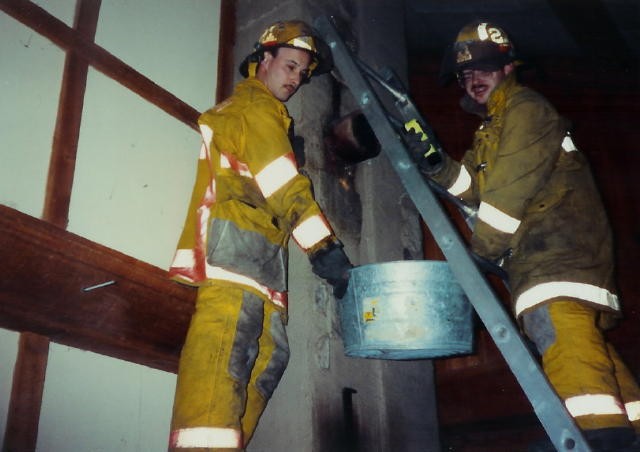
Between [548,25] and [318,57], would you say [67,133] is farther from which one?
[548,25]

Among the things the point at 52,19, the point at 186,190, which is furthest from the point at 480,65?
the point at 52,19

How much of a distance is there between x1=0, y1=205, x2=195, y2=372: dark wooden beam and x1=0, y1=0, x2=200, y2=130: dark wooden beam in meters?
0.90

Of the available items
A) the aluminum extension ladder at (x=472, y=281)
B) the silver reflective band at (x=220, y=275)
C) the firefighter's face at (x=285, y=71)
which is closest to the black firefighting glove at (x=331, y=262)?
the silver reflective band at (x=220, y=275)

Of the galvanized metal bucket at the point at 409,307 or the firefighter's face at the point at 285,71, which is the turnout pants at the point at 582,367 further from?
the firefighter's face at the point at 285,71

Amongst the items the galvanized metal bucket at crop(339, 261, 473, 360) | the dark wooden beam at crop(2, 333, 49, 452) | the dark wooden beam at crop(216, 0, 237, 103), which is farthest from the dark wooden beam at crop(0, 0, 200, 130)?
the galvanized metal bucket at crop(339, 261, 473, 360)

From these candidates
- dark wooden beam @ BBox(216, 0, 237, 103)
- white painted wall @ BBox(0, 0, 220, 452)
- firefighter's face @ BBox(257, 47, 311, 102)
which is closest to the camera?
white painted wall @ BBox(0, 0, 220, 452)

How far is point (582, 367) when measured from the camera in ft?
6.81

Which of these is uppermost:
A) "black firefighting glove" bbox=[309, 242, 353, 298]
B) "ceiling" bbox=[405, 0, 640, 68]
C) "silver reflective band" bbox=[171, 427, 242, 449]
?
"ceiling" bbox=[405, 0, 640, 68]

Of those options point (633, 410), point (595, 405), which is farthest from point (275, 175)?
point (633, 410)

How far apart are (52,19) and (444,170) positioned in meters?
2.12

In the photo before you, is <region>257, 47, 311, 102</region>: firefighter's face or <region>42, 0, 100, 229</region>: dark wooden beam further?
<region>257, 47, 311, 102</region>: firefighter's face

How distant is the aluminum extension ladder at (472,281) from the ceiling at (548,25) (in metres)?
2.02

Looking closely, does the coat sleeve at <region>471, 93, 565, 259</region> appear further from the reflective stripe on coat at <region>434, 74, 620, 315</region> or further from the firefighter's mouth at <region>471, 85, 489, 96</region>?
the firefighter's mouth at <region>471, 85, 489, 96</region>

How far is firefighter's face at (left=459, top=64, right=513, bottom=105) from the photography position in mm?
3004
